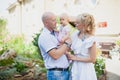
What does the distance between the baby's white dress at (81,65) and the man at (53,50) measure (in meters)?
0.09

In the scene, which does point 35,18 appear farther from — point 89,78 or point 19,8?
point 89,78

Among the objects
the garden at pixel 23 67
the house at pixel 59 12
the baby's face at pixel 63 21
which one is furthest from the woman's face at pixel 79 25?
the house at pixel 59 12

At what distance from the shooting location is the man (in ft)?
9.62

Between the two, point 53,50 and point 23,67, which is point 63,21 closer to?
point 53,50

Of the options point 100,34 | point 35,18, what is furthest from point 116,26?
point 35,18

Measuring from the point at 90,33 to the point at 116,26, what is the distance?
477cm

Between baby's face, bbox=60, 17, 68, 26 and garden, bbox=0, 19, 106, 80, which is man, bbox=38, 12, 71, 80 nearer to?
baby's face, bbox=60, 17, 68, 26

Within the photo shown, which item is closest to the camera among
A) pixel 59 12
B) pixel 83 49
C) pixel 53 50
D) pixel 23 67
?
pixel 53 50

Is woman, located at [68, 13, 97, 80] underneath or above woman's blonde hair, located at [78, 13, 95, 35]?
underneath

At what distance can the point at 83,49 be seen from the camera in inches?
120

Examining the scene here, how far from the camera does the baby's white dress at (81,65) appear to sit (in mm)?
3043

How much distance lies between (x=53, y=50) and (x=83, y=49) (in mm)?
292

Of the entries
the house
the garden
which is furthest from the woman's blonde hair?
the house

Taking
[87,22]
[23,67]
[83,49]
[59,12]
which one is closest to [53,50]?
[83,49]
